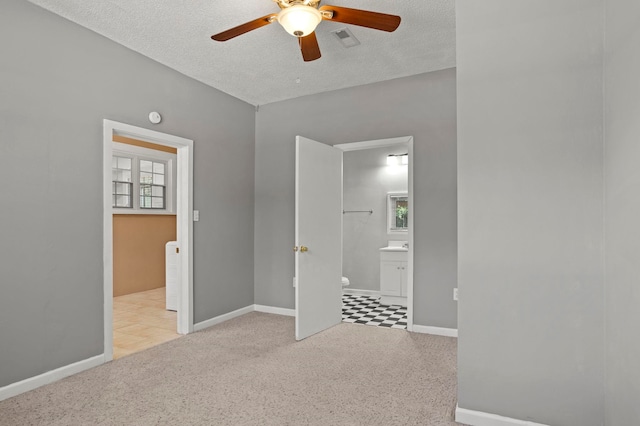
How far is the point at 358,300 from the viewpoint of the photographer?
5.56m

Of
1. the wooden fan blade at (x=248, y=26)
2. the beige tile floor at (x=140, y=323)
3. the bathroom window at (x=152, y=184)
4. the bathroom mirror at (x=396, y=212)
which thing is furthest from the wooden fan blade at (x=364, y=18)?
the bathroom window at (x=152, y=184)

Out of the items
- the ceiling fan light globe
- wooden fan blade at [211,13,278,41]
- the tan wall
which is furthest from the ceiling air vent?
the tan wall

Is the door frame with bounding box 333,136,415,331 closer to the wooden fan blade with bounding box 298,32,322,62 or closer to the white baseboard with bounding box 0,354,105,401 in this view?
the wooden fan blade with bounding box 298,32,322,62

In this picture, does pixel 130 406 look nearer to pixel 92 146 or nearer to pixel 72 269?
pixel 72 269

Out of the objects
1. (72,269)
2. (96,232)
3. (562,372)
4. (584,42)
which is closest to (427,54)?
(584,42)

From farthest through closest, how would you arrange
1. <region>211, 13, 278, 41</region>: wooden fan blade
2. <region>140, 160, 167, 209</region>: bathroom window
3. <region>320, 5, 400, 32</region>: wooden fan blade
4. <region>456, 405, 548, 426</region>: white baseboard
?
<region>140, 160, 167, 209</region>: bathroom window → <region>211, 13, 278, 41</region>: wooden fan blade → <region>320, 5, 400, 32</region>: wooden fan blade → <region>456, 405, 548, 426</region>: white baseboard

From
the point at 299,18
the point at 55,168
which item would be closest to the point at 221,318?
the point at 55,168

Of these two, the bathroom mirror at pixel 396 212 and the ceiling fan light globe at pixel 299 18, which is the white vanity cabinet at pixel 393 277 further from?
the ceiling fan light globe at pixel 299 18

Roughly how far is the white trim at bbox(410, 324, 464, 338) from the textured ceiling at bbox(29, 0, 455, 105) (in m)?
2.58

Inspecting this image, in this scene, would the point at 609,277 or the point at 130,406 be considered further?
the point at 130,406

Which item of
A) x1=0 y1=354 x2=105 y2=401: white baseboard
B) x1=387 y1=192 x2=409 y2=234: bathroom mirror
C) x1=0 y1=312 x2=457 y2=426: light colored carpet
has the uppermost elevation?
x1=387 y1=192 x2=409 y2=234: bathroom mirror

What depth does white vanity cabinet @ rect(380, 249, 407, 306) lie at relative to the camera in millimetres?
5107

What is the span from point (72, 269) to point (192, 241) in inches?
46.8

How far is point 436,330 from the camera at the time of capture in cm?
377
